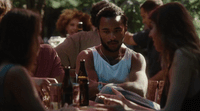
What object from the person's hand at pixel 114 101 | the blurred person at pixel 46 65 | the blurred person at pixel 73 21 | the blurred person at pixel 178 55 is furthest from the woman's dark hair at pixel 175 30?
the blurred person at pixel 73 21

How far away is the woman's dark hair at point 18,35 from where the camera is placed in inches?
81.4

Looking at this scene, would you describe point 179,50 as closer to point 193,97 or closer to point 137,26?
point 193,97

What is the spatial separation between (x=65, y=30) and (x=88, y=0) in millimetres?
1558

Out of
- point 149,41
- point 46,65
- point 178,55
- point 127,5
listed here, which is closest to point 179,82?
point 178,55

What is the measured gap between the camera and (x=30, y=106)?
2.02 meters

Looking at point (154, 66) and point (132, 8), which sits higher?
point (132, 8)

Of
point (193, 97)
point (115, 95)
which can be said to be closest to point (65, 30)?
point (115, 95)

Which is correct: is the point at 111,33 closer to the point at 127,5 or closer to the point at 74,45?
the point at 74,45

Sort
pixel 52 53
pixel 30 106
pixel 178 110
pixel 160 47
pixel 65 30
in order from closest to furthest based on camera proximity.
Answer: pixel 30 106
pixel 178 110
pixel 160 47
pixel 52 53
pixel 65 30

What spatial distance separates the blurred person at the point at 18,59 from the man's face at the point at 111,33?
140 centimetres

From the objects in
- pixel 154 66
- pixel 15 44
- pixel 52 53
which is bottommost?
pixel 154 66

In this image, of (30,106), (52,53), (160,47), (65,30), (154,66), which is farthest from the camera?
(65,30)

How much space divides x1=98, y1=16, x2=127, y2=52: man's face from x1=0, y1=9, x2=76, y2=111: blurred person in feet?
4.60

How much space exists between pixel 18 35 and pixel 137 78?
1.58m
